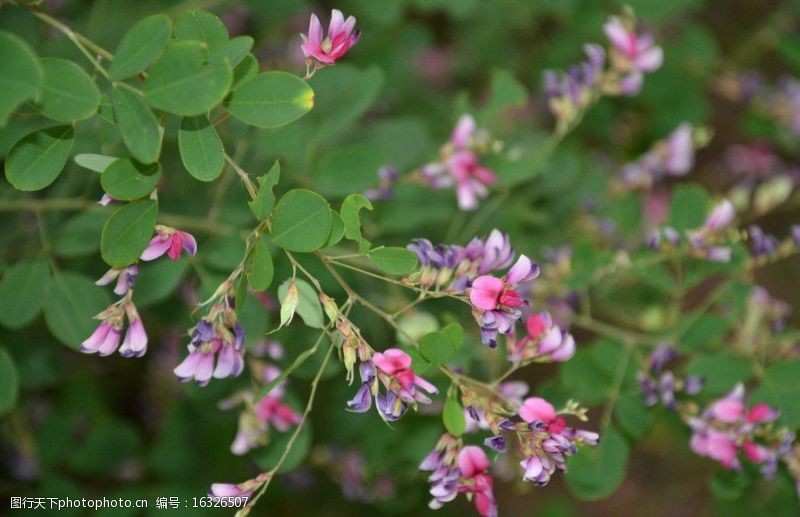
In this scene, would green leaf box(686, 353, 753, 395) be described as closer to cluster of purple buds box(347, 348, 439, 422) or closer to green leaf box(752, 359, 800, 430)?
green leaf box(752, 359, 800, 430)

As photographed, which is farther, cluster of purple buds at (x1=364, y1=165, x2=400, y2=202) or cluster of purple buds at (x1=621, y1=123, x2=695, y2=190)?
cluster of purple buds at (x1=621, y1=123, x2=695, y2=190)

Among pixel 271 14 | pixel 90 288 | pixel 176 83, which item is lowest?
pixel 90 288

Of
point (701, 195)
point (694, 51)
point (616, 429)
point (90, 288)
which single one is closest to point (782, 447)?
point (616, 429)

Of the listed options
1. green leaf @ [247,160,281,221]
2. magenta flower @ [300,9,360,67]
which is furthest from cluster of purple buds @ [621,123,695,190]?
green leaf @ [247,160,281,221]

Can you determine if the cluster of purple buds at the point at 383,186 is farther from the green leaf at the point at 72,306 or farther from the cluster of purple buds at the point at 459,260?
the green leaf at the point at 72,306

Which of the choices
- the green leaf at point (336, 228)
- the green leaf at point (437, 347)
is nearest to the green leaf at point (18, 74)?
the green leaf at point (336, 228)

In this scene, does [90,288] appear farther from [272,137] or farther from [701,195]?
[701,195]
